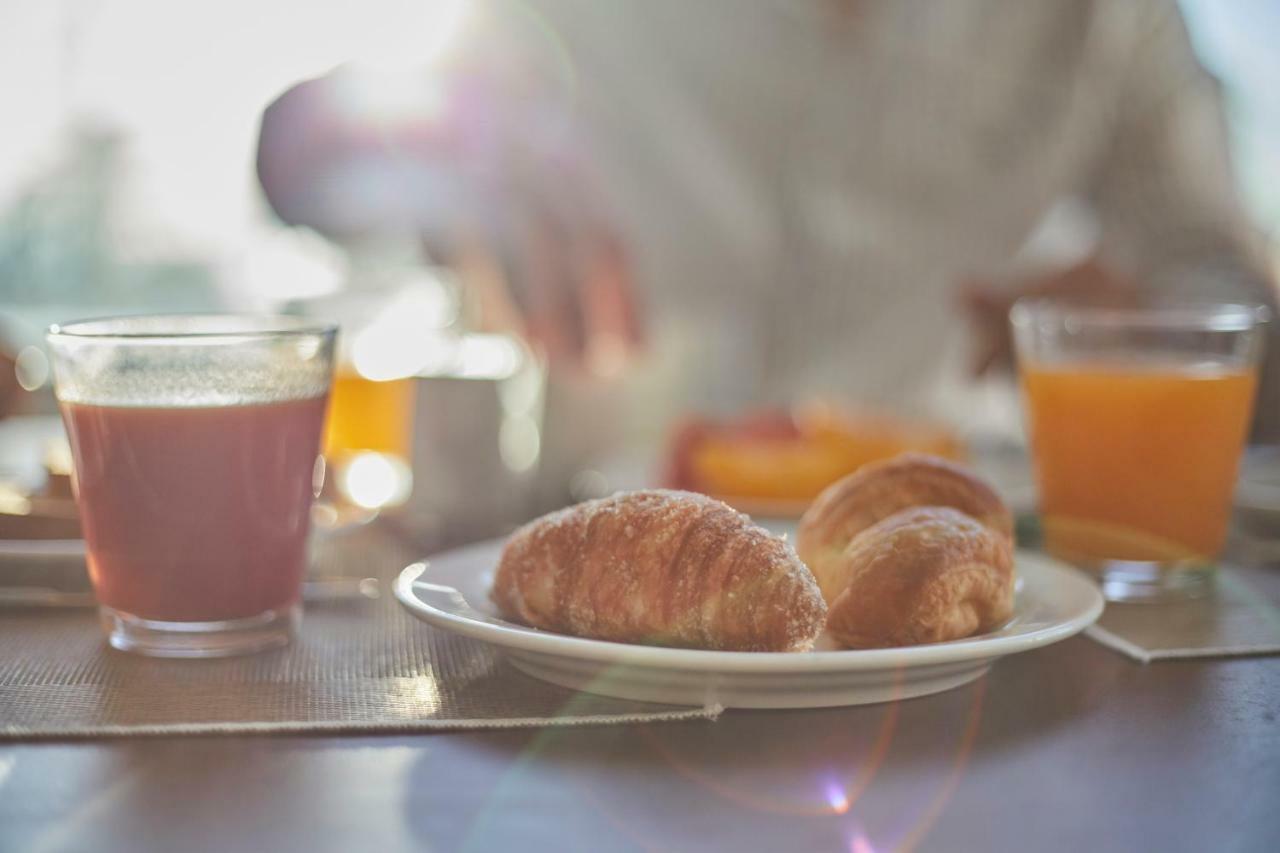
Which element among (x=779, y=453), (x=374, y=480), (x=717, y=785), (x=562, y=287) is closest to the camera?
(x=717, y=785)

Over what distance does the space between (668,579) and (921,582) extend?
0.14m

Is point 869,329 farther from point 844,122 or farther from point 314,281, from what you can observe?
point 314,281

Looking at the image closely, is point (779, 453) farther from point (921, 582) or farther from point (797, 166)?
point (797, 166)

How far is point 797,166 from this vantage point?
8.65ft

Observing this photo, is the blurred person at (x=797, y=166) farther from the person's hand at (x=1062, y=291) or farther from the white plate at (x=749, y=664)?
the white plate at (x=749, y=664)

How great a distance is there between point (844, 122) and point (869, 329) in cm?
47

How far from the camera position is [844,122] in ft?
8.47

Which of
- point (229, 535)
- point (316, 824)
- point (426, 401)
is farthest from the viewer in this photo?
point (426, 401)

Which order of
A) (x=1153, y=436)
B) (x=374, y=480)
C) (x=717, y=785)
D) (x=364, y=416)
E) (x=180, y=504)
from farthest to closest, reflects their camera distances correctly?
(x=364, y=416)
(x=374, y=480)
(x=1153, y=436)
(x=180, y=504)
(x=717, y=785)

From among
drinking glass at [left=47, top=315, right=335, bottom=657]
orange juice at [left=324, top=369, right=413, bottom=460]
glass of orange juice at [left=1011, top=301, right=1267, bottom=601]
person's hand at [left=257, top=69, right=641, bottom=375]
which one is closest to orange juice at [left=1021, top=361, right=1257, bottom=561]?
glass of orange juice at [left=1011, top=301, right=1267, bottom=601]

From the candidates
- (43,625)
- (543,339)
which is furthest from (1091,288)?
(43,625)

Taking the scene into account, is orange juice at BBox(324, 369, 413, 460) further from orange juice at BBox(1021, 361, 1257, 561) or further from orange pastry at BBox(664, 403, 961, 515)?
orange juice at BBox(1021, 361, 1257, 561)

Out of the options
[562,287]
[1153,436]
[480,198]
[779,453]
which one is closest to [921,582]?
[1153,436]

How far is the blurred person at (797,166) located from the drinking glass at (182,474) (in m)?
1.17
